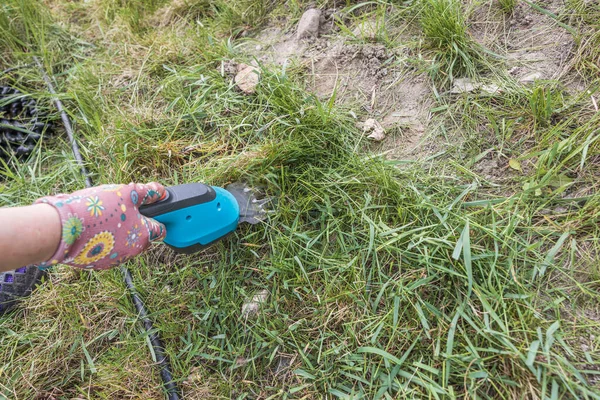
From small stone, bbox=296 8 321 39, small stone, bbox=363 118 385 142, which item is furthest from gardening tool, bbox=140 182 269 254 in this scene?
small stone, bbox=296 8 321 39

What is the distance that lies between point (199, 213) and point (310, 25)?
97 centimetres

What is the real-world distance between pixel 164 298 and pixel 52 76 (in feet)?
4.36

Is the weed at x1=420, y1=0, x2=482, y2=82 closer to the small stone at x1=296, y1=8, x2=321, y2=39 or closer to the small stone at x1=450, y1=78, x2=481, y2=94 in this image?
the small stone at x1=450, y1=78, x2=481, y2=94

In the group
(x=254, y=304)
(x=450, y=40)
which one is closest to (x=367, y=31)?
(x=450, y=40)

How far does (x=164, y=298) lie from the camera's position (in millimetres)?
1519

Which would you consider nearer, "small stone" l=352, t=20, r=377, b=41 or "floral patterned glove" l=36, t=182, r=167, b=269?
"floral patterned glove" l=36, t=182, r=167, b=269

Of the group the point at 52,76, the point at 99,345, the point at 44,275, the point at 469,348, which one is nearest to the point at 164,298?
the point at 99,345

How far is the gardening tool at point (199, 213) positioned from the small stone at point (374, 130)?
46 cm

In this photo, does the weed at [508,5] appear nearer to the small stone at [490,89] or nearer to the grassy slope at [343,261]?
the grassy slope at [343,261]

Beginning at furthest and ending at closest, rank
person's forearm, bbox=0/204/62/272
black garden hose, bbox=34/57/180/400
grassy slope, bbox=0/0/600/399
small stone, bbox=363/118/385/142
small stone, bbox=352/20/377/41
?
small stone, bbox=352/20/377/41 → small stone, bbox=363/118/385/142 → black garden hose, bbox=34/57/180/400 → grassy slope, bbox=0/0/600/399 → person's forearm, bbox=0/204/62/272

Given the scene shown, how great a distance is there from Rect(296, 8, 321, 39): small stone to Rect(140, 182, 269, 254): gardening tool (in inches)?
30.5

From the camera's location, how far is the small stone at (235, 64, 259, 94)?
166 centimetres

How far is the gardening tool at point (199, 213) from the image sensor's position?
127cm

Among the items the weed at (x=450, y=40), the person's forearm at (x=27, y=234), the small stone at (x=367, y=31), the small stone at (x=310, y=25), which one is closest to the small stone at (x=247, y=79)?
the small stone at (x=310, y=25)
